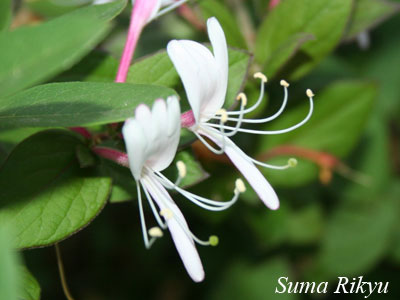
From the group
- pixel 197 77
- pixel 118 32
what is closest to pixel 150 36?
pixel 118 32

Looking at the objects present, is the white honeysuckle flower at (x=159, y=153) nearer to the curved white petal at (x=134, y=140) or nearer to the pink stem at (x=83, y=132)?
the curved white petal at (x=134, y=140)

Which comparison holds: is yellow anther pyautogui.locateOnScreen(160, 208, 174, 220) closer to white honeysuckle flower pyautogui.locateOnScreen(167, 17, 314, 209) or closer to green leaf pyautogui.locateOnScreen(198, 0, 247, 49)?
white honeysuckle flower pyautogui.locateOnScreen(167, 17, 314, 209)

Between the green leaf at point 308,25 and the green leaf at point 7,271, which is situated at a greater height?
the green leaf at point 308,25

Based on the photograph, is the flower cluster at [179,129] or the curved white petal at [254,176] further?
the curved white petal at [254,176]

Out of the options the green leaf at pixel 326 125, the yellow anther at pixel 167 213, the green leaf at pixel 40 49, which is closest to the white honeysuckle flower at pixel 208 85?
the yellow anther at pixel 167 213

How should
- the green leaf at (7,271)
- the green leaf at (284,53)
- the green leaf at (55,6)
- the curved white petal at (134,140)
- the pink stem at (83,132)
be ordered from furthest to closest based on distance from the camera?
the green leaf at (55,6), the green leaf at (284,53), the pink stem at (83,132), the curved white petal at (134,140), the green leaf at (7,271)

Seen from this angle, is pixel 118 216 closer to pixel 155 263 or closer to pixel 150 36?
pixel 155 263

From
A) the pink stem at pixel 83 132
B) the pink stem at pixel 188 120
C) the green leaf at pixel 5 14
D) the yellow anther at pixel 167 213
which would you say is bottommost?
the yellow anther at pixel 167 213
